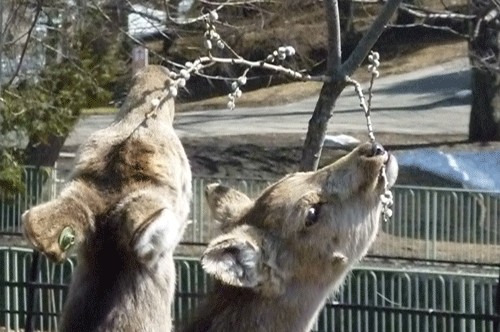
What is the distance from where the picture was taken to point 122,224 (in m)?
6.03

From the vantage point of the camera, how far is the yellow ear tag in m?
5.85

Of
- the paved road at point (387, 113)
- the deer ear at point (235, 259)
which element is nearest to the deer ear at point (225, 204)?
the deer ear at point (235, 259)

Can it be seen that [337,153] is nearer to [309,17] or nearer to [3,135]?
[309,17]

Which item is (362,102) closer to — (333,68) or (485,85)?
(333,68)

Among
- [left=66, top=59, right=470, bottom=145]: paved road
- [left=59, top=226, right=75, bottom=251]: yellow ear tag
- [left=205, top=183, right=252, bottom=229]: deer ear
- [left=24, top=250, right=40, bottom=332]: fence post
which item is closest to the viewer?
[left=59, top=226, right=75, bottom=251]: yellow ear tag

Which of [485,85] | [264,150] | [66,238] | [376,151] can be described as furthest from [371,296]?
[485,85]

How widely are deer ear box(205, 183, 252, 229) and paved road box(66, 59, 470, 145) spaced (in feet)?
84.4

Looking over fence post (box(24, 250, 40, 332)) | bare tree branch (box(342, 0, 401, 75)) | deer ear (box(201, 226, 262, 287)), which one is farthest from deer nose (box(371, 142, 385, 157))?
fence post (box(24, 250, 40, 332))

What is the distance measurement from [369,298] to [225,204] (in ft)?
21.7

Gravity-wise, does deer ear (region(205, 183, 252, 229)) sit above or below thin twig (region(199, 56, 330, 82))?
below

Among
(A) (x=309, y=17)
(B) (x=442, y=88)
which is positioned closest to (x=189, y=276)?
(A) (x=309, y=17)

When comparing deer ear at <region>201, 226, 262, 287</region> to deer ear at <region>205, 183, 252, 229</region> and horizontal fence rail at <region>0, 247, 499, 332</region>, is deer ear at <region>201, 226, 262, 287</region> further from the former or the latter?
horizontal fence rail at <region>0, 247, 499, 332</region>

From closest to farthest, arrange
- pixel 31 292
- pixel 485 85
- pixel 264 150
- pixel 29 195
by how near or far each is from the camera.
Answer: pixel 31 292
pixel 29 195
pixel 264 150
pixel 485 85

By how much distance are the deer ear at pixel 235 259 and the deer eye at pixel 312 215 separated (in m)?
0.26
